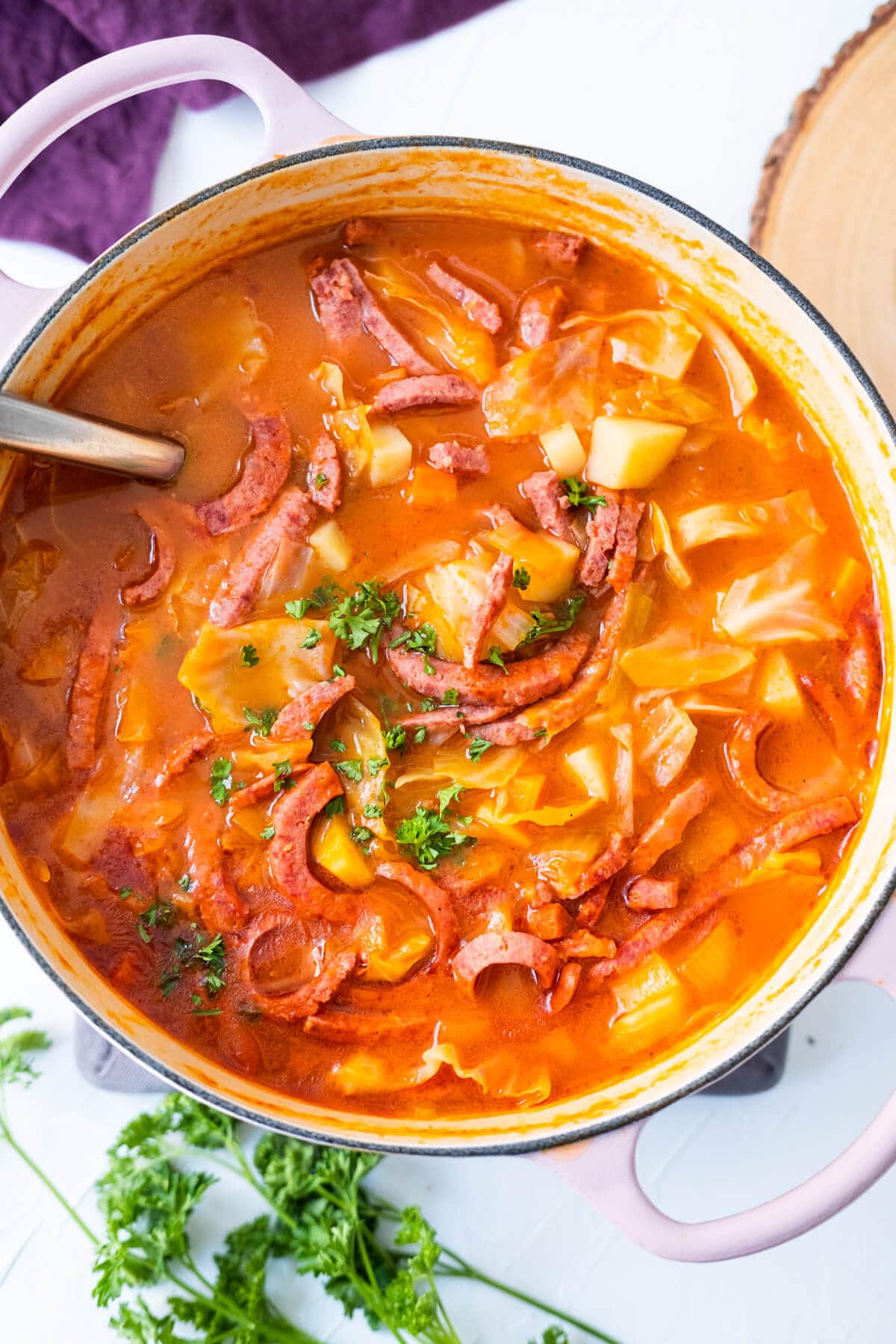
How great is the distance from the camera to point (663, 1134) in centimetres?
342

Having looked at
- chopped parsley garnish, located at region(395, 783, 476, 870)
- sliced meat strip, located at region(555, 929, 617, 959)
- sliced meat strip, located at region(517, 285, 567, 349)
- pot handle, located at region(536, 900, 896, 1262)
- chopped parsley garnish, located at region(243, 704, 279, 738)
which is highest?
sliced meat strip, located at region(517, 285, 567, 349)

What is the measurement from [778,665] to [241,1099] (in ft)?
5.64

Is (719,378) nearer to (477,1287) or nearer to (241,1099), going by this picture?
(241,1099)

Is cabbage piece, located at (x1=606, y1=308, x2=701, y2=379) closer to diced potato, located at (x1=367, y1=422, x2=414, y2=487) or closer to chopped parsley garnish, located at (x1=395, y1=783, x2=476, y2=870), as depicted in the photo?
diced potato, located at (x1=367, y1=422, x2=414, y2=487)

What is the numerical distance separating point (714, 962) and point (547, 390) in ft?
5.03

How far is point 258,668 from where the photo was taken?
2953mm

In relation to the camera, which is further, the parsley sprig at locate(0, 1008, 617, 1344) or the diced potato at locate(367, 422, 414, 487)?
the parsley sprig at locate(0, 1008, 617, 1344)

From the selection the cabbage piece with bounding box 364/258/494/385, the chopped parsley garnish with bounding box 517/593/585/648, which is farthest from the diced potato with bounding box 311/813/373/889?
the cabbage piece with bounding box 364/258/494/385

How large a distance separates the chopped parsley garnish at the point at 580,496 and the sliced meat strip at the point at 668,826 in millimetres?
753

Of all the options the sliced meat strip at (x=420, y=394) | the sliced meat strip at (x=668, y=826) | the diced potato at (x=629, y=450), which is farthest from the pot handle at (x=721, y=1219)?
the sliced meat strip at (x=420, y=394)

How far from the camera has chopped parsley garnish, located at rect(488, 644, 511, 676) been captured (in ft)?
9.74

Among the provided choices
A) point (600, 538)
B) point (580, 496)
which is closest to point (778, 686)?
point (600, 538)

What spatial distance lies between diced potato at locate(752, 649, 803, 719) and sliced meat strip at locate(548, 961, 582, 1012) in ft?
2.75

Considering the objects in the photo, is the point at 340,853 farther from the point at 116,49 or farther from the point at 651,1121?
the point at 116,49
